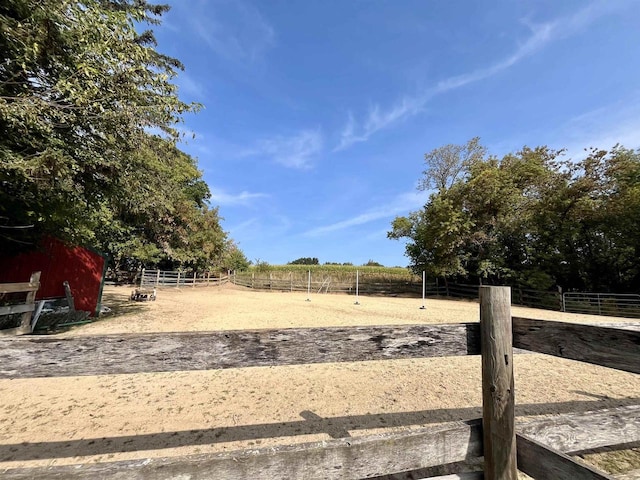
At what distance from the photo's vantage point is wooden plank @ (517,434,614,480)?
1.22 m

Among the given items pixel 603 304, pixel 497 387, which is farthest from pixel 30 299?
pixel 603 304

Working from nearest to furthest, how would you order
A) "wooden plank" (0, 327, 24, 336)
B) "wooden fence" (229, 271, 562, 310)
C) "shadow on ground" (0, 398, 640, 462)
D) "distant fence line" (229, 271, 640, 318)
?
"shadow on ground" (0, 398, 640, 462)
"wooden plank" (0, 327, 24, 336)
"distant fence line" (229, 271, 640, 318)
"wooden fence" (229, 271, 562, 310)

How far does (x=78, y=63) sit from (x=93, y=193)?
3.13 meters

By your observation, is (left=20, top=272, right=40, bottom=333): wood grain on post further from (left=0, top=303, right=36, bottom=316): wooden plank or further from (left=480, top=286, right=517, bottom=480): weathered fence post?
(left=480, top=286, right=517, bottom=480): weathered fence post

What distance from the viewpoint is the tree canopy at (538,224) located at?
55.2ft

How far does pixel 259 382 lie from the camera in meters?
4.65

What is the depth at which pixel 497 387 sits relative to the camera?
1.55m

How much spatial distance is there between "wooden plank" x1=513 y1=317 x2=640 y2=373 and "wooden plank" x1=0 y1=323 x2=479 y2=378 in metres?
0.29

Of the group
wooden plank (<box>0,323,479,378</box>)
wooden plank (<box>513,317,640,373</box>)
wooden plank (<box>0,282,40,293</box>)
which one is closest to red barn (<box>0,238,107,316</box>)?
wooden plank (<box>0,282,40,293</box>)

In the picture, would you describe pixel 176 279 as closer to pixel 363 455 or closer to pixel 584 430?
pixel 363 455

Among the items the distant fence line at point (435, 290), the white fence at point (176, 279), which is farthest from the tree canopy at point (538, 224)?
the white fence at point (176, 279)

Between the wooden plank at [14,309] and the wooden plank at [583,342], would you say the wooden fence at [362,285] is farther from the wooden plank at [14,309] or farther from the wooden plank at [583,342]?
the wooden plank at [583,342]

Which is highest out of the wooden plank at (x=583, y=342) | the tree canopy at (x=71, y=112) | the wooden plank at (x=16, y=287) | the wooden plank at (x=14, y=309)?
the tree canopy at (x=71, y=112)

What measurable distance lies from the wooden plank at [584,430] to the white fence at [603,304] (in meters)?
17.2
